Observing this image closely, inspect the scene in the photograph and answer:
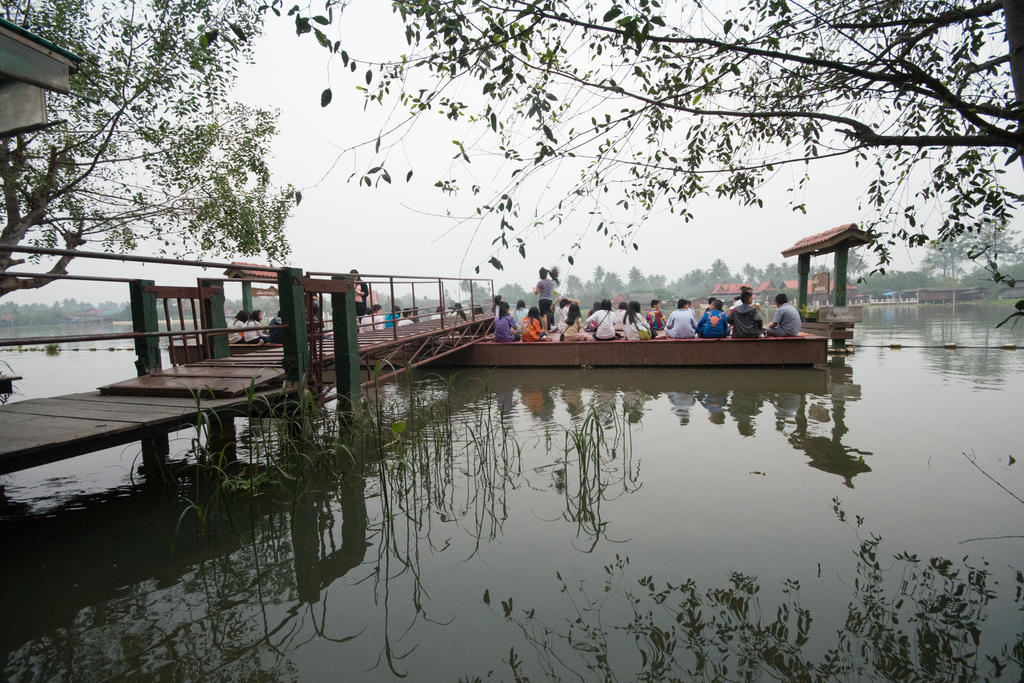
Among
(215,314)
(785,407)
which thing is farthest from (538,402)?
(215,314)

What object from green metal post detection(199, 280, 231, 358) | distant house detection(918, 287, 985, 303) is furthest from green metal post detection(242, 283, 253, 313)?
distant house detection(918, 287, 985, 303)

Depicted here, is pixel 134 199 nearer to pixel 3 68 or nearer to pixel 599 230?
pixel 3 68

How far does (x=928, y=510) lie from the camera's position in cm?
324

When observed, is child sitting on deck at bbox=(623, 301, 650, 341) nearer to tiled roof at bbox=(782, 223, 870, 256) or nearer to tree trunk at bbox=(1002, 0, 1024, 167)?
tiled roof at bbox=(782, 223, 870, 256)

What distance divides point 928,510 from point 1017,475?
3.89ft

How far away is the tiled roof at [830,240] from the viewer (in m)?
10.2

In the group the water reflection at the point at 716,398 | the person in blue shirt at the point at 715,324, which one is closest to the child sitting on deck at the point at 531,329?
the water reflection at the point at 716,398

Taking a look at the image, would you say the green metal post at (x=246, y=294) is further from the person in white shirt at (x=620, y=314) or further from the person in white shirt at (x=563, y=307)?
the person in white shirt at (x=620, y=314)

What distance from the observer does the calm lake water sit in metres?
2.07

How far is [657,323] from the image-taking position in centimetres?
1155

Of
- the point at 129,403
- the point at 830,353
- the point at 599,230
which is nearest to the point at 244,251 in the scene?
the point at 129,403

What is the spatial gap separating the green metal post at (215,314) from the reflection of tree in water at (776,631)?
5.12 metres

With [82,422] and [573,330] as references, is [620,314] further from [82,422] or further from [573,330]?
[82,422]

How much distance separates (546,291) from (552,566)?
30.6 ft
